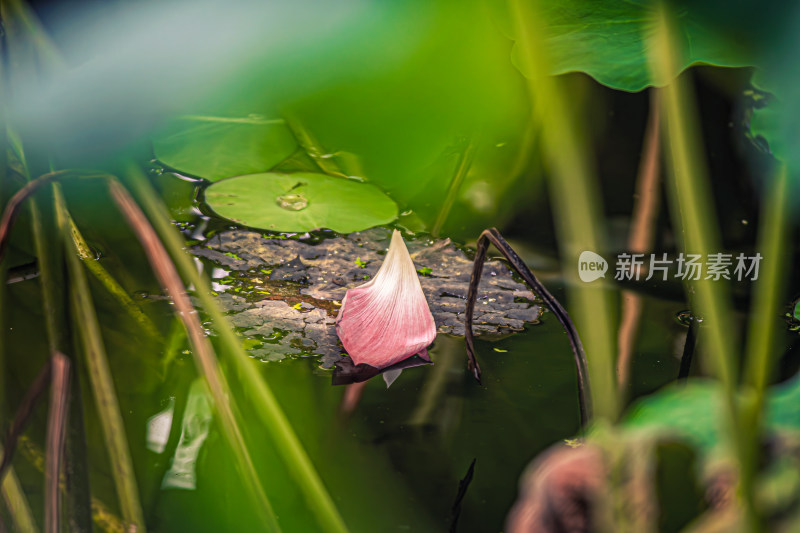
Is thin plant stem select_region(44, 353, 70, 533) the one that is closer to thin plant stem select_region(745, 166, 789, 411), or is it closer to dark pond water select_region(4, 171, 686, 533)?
dark pond water select_region(4, 171, 686, 533)

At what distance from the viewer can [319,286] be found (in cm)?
54

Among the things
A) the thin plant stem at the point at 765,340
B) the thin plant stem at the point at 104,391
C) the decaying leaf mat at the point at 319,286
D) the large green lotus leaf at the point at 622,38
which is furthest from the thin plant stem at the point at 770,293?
the thin plant stem at the point at 104,391

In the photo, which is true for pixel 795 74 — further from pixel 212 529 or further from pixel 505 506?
pixel 212 529

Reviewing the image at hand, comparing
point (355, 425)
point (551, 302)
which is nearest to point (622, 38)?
point (551, 302)

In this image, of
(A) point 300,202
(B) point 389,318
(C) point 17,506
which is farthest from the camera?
(A) point 300,202

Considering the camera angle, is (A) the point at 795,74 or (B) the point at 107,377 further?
(B) the point at 107,377

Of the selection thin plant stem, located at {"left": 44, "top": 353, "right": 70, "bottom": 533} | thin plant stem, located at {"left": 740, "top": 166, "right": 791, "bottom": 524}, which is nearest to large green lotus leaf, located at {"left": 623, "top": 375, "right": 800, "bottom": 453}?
thin plant stem, located at {"left": 740, "top": 166, "right": 791, "bottom": 524}

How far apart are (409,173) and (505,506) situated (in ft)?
1.15

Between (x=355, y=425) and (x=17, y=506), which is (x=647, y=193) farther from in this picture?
(x=17, y=506)

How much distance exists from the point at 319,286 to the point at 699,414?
0.35 m

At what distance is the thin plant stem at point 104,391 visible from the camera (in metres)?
0.38

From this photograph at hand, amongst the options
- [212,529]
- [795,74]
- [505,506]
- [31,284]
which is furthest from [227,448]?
[795,74]

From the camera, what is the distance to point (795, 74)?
1.05ft

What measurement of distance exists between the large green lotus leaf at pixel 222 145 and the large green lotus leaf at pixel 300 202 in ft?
0.13
